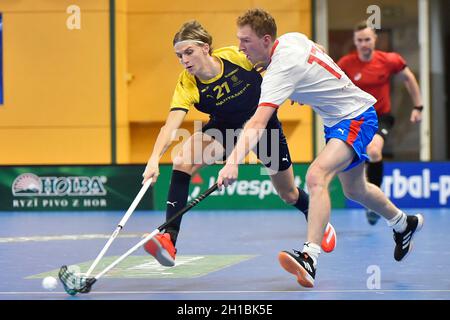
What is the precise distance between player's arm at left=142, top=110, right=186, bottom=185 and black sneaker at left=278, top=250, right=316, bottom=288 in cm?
105

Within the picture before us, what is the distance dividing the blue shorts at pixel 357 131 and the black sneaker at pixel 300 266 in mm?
848

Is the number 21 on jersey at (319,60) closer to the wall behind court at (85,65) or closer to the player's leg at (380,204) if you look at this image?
the player's leg at (380,204)

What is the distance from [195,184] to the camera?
531 inches

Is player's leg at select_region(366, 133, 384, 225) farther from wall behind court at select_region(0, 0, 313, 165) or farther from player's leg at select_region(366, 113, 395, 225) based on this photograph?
wall behind court at select_region(0, 0, 313, 165)

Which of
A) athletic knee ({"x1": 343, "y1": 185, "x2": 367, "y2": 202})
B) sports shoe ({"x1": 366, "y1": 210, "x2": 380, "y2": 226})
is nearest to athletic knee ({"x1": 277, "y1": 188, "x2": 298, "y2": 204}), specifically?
athletic knee ({"x1": 343, "y1": 185, "x2": 367, "y2": 202})

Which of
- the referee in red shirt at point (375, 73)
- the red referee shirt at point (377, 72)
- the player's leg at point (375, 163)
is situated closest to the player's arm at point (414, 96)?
the referee in red shirt at point (375, 73)

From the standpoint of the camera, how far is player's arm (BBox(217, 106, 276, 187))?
5984mm

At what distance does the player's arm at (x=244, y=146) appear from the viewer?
19.6 ft

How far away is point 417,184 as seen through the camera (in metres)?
13.3

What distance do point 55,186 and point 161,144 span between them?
7081 millimetres

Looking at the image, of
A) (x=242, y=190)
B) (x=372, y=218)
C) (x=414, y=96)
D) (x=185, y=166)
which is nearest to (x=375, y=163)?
(x=372, y=218)
